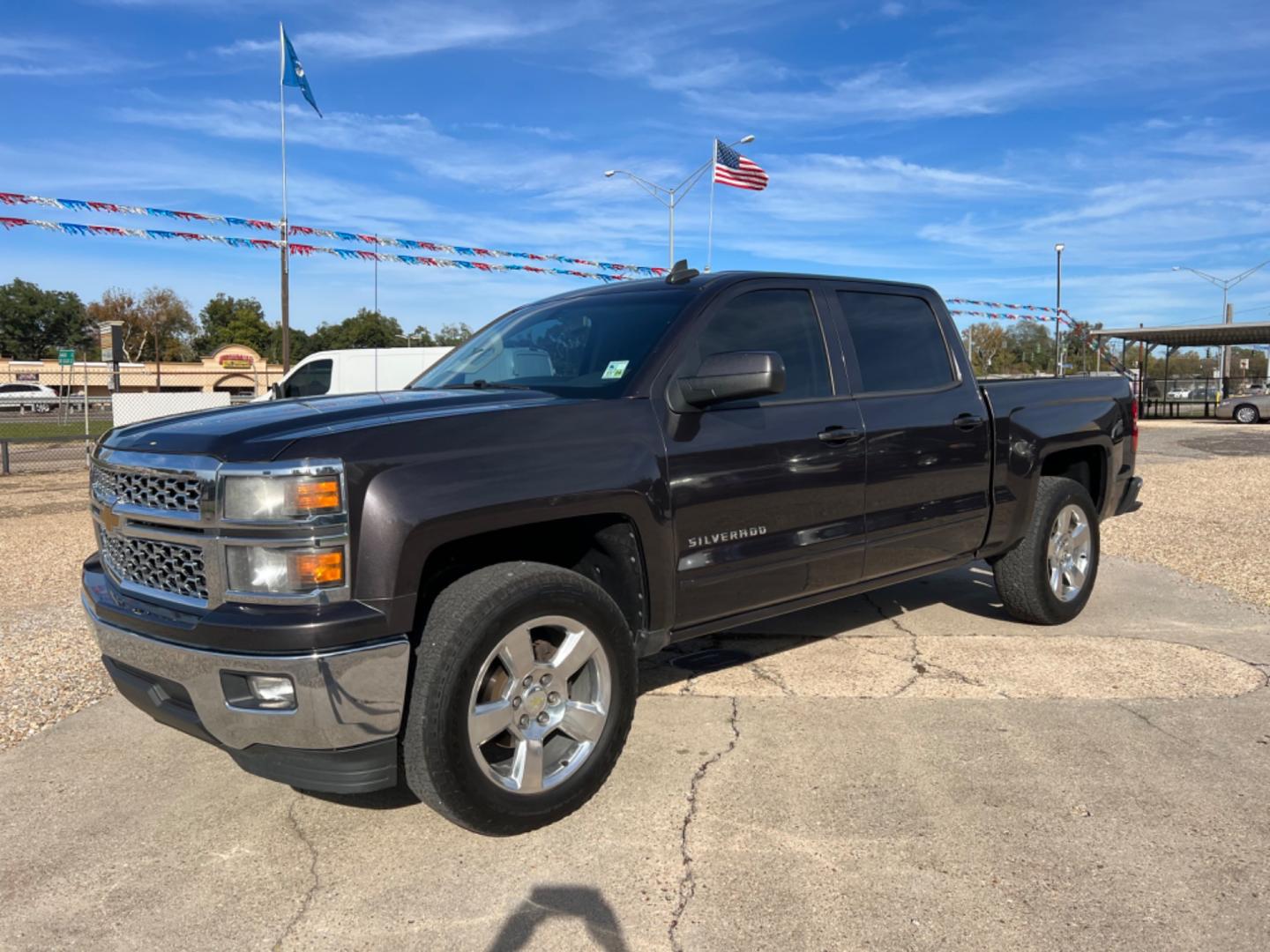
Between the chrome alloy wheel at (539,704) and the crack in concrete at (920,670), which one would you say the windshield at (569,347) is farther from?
the crack in concrete at (920,670)

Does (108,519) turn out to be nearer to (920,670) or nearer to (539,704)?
(539,704)

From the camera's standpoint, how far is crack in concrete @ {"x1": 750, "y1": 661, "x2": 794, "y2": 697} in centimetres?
459

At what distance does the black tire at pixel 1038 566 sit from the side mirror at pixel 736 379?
2.59 meters

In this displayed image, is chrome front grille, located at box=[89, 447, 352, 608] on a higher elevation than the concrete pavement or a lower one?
higher

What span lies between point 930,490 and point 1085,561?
5.88ft

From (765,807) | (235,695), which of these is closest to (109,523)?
(235,695)

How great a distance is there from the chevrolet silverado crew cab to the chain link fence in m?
4.89

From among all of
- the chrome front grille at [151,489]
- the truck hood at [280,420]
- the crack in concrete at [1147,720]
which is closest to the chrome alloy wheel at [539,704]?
the truck hood at [280,420]

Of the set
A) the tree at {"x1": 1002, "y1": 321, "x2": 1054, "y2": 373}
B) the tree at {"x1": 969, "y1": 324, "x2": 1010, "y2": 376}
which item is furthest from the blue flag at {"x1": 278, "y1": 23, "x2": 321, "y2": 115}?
the tree at {"x1": 1002, "y1": 321, "x2": 1054, "y2": 373}

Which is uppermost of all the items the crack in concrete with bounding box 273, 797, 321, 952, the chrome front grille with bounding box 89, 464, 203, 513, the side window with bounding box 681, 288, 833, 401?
the side window with bounding box 681, 288, 833, 401

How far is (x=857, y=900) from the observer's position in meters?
2.77

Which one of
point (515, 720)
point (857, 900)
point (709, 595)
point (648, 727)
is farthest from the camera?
point (648, 727)

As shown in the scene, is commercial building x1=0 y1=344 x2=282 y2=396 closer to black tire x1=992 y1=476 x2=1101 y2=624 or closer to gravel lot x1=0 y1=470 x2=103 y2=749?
gravel lot x1=0 y1=470 x2=103 y2=749

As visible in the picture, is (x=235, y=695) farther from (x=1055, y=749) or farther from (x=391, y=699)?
(x=1055, y=749)
